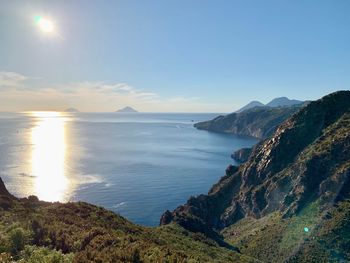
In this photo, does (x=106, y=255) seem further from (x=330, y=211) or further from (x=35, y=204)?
(x=330, y=211)

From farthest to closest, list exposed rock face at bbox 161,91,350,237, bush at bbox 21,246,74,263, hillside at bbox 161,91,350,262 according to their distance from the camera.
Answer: exposed rock face at bbox 161,91,350,237
hillside at bbox 161,91,350,262
bush at bbox 21,246,74,263

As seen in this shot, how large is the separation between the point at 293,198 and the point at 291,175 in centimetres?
1288

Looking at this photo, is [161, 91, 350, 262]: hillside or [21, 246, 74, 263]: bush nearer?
[21, 246, 74, 263]: bush

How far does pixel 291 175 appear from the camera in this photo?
119000 millimetres

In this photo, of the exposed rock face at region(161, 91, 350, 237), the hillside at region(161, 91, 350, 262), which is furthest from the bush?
the exposed rock face at region(161, 91, 350, 237)

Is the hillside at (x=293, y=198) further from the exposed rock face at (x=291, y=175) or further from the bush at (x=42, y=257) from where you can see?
the bush at (x=42, y=257)

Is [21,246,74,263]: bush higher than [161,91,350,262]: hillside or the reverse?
higher

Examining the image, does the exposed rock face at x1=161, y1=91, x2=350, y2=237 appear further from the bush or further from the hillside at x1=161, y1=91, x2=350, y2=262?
the bush

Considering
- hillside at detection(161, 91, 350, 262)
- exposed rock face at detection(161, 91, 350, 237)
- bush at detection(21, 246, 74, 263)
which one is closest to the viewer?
bush at detection(21, 246, 74, 263)

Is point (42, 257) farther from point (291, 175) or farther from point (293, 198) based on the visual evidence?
point (291, 175)

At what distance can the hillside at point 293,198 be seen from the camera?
84.4 m

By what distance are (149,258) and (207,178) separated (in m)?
153

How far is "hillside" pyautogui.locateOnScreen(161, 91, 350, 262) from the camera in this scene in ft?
277

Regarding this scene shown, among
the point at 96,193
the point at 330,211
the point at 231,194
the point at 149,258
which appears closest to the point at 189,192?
the point at 231,194
